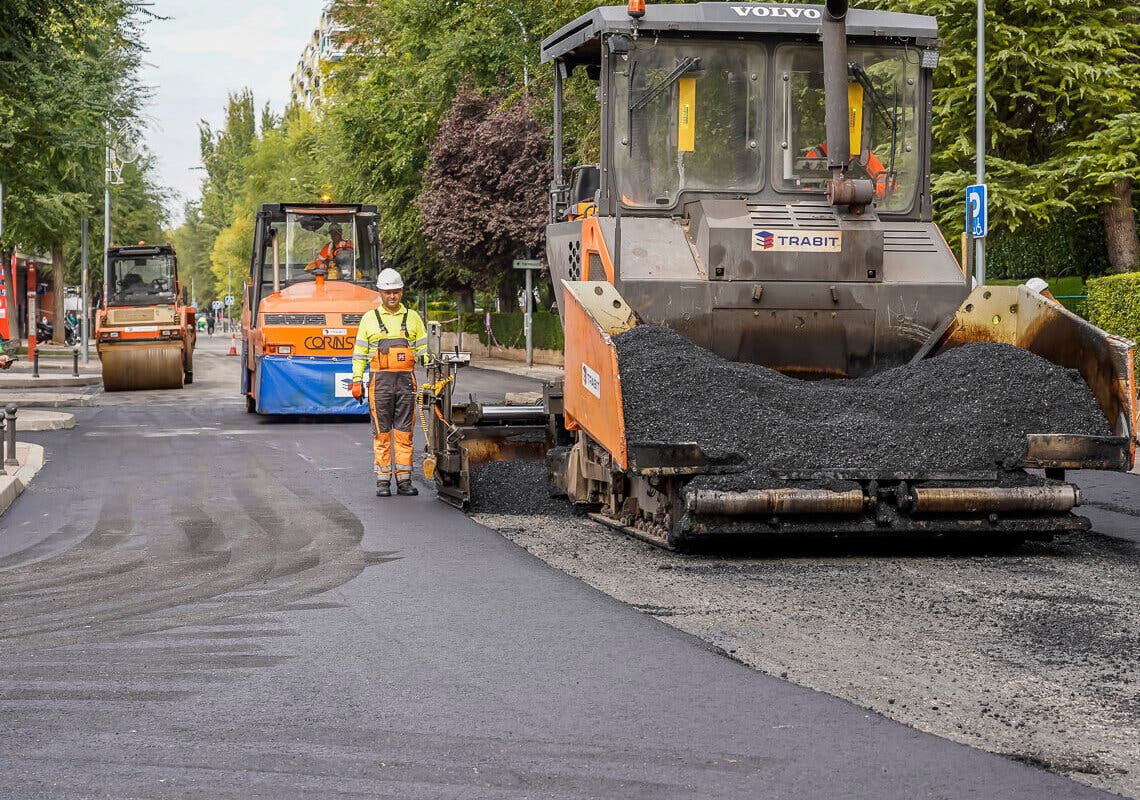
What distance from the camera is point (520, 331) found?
4719 cm

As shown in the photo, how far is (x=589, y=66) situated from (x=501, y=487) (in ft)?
11.3

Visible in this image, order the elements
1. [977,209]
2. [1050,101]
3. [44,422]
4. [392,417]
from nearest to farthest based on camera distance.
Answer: [392,417], [44,422], [977,209], [1050,101]

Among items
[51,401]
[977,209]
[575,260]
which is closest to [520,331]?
[51,401]

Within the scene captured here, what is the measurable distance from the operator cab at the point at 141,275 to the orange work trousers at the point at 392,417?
22393 millimetres

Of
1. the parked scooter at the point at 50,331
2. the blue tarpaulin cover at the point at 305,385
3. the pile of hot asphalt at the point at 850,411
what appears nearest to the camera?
the pile of hot asphalt at the point at 850,411

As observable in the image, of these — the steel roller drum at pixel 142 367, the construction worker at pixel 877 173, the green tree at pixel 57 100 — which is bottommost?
the steel roller drum at pixel 142 367

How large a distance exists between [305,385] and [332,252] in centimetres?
268

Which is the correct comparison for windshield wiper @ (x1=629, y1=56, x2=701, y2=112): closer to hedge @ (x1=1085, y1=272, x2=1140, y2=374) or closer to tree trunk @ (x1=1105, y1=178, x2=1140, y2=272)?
hedge @ (x1=1085, y1=272, x2=1140, y2=374)

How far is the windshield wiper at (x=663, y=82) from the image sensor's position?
36.2 ft

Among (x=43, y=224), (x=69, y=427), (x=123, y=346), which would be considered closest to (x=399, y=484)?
(x=69, y=427)

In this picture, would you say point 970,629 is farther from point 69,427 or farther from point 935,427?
point 69,427

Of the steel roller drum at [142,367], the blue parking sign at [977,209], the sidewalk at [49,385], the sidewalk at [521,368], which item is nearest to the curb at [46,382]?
the sidewalk at [49,385]

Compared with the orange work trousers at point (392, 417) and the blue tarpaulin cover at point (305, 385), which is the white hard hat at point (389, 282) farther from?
the blue tarpaulin cover at point (305, 385)

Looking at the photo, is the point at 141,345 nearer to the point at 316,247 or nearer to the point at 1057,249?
the point at 316,247
